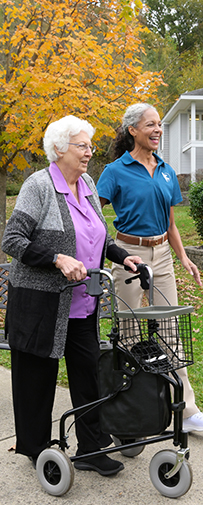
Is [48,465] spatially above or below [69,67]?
below

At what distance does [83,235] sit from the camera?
9.37 ft

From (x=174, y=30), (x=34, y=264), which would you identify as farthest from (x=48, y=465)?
(x=174, y=30)

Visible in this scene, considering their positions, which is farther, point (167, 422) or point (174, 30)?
point (174, 30)

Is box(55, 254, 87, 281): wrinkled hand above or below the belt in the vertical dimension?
below

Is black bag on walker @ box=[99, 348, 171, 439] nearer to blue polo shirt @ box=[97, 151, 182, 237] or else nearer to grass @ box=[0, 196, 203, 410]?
blue polo shirt @ box=[97, 151, 182, 237]

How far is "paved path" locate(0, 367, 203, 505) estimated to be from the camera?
2729mm

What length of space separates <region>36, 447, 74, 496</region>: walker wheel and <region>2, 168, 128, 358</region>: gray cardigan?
0.50m

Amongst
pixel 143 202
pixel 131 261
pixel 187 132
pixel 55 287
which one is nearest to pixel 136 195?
pixel 143 202

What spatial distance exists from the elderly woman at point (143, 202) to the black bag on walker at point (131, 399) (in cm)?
82

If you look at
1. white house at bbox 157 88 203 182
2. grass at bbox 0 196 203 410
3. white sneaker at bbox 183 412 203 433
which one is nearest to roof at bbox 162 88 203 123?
white house at bbox 157 88 203 182

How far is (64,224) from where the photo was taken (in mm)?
2793

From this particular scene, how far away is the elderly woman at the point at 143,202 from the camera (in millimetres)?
3398

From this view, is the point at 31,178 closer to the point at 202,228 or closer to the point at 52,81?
the point at 52,81

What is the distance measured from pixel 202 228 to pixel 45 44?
15.0 feet
